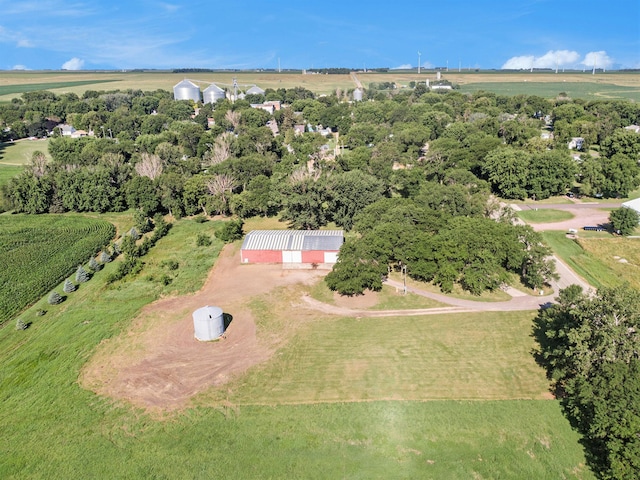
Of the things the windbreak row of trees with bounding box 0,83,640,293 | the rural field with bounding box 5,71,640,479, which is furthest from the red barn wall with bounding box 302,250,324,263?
the windbreak row of trees with bounding box 0,83,640,293

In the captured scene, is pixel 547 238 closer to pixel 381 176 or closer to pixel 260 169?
pixel 381 176

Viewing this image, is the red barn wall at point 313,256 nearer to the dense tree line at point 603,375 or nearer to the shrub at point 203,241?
the shrub at point 203,241

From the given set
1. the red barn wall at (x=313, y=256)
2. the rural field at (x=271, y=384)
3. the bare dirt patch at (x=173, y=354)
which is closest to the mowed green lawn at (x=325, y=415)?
the rural field at (x=271, y=384)

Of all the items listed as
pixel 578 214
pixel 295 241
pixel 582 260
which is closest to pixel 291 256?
pixel 295 241

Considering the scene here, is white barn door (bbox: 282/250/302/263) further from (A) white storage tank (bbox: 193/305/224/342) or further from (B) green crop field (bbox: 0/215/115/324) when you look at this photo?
(B) green crop field (bbox: 0/215/115/324)

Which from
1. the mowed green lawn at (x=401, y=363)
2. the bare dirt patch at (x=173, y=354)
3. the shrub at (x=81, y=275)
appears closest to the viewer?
the mowed green lawn at (x=401, y=363)

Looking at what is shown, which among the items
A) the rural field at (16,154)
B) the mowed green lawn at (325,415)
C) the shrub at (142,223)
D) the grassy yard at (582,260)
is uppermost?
the rural field at (16,154)
